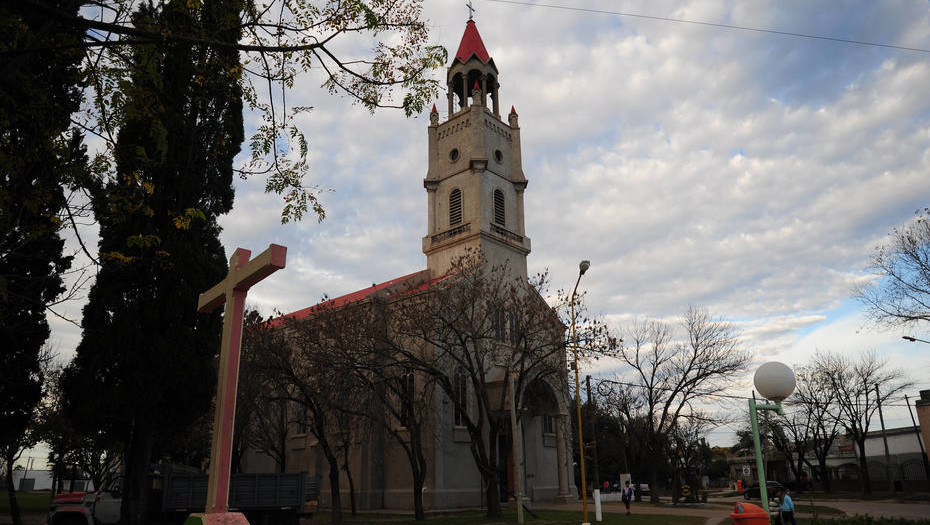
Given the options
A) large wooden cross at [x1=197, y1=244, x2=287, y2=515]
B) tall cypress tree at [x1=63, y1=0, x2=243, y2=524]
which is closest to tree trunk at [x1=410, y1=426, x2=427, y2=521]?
tall cypress tree at [x1=63, y1=0, x2=243, y2=524]

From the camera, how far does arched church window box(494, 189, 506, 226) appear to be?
36.4 meters

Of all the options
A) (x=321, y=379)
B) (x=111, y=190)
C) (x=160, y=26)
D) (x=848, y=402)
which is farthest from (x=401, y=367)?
(x=848, y=402)

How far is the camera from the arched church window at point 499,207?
3641 cm

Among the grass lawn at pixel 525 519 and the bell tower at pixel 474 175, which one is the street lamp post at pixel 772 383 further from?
the bell tower at pixel 474 175

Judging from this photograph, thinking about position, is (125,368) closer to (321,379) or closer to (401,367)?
(321,379)

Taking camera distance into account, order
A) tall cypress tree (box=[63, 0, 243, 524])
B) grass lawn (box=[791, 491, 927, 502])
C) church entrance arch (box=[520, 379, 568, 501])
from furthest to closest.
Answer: grass lawn (box=[791, 491, 927, 502]) < church entrance arch (box=[520, 379, 568, 501]) < tall cypress tree (box=[63, 0, 243, 524])

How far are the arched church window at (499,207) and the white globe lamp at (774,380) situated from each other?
94.2 ft

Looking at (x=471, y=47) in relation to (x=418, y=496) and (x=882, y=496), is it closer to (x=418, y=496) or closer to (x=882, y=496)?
(x=418, y=496)

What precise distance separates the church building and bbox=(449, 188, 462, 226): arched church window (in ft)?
0.20

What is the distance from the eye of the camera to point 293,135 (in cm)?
887

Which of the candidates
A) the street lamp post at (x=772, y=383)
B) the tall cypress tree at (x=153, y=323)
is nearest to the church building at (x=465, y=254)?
the tall cypress tree at (x=153, y=323)

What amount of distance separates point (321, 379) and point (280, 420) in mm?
9026

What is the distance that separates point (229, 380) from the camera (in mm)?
7066

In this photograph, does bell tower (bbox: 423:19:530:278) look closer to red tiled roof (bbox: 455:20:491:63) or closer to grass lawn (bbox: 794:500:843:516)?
red tiled roof (bbox: 455:20:491:63)
